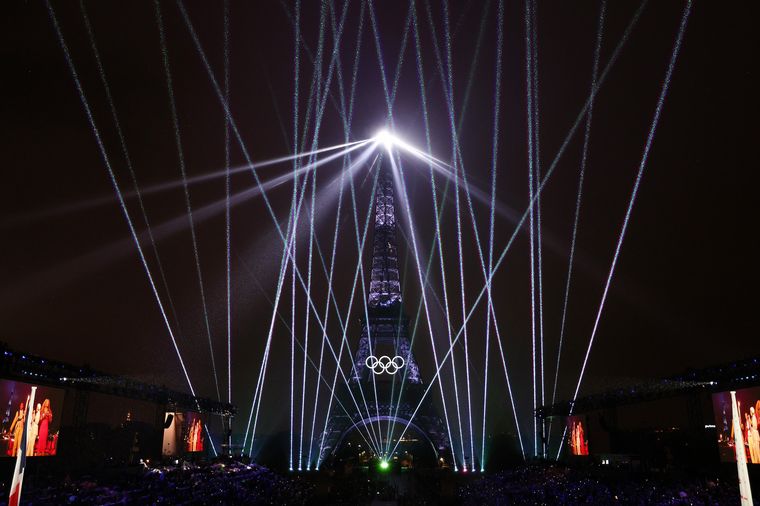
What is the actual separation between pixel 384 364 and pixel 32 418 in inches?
1459

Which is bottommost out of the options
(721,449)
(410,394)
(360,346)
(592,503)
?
(592,503)

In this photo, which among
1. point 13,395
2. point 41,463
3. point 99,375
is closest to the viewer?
point 13,395

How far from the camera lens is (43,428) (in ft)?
69.1

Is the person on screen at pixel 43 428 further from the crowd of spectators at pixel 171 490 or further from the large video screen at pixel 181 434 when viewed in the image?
the large video screen at pixel 181 434

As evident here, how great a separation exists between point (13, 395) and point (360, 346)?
3972cm

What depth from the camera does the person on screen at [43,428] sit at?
20.8 metres

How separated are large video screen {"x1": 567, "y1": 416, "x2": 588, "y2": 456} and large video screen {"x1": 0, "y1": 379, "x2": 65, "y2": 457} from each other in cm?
2520

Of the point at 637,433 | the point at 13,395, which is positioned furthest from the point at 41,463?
the point at 637,433

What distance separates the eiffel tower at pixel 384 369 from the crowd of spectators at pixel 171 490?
30.0 m

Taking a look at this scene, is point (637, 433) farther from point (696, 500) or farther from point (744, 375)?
point (696, 500)

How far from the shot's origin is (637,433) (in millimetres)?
44375

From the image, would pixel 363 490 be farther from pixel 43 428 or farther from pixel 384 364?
pixel 384 364

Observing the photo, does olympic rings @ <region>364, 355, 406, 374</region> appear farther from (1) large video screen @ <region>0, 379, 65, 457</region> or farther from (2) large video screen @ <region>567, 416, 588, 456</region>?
(1) large video screen @ <region>0, 379, 65, 457</region>

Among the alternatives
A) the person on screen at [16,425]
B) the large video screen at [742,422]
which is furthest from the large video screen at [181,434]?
the large video screen at [742,422]
